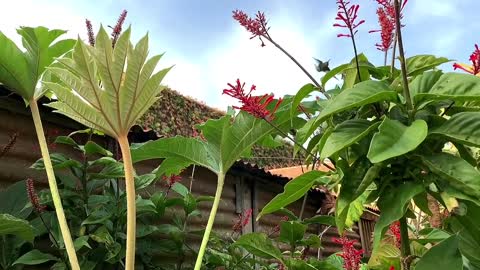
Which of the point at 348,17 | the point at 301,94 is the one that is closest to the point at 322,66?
the point at 301,94

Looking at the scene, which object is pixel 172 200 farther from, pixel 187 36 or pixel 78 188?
pixel 187 36

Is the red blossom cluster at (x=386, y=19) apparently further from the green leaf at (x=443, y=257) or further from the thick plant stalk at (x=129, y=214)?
the thick plant stalk at (x=129, y=214)

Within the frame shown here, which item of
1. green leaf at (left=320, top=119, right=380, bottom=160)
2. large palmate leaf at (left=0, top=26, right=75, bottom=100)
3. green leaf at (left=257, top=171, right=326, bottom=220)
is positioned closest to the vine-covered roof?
large palmate leaf at (left=0, top=26, right=75, bottom=100)

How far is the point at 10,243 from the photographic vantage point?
1934 millimetres

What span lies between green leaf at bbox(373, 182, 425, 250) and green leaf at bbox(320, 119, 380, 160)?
0.48ft

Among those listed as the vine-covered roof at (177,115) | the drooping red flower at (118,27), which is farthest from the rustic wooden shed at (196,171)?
the drooping red flower at (118,27)

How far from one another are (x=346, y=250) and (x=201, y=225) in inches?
102

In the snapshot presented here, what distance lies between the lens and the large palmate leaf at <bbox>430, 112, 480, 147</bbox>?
1.11 meters

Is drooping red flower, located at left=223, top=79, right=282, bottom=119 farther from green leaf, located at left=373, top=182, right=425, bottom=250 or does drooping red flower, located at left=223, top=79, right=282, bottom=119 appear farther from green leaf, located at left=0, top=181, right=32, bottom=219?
green leaf, located at left=0, top=181, right=32, bottom=219

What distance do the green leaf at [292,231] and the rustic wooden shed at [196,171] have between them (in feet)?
1.12

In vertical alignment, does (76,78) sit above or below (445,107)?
above

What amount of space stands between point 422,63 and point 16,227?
138 cm

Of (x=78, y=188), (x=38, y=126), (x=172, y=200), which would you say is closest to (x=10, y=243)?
(x=78, y=188)

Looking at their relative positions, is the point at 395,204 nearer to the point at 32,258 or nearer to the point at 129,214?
the point at 129,214
